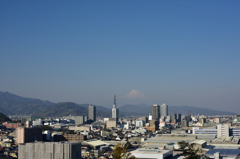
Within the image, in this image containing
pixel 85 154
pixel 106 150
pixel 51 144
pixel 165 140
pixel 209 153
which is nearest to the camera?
pixel 51 144

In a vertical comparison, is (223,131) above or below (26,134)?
below

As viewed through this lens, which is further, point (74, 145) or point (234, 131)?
point (234, 131)

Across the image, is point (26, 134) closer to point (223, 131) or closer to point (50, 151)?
point (50, 151)

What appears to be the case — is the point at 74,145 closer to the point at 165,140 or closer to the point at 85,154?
the point at 85,154

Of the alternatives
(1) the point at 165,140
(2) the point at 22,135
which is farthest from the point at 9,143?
(1) the point at 165,140

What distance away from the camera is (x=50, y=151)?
36719 millimetres

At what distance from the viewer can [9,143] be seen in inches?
2472

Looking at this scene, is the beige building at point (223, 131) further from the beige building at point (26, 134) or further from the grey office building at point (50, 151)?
the grey office building at point (50, 151)

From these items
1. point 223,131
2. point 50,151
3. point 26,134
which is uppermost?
point 26,134

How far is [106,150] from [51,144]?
2150 cm

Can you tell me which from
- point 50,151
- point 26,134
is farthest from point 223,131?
point 50,151

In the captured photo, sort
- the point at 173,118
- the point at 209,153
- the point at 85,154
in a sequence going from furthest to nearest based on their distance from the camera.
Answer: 1. the point at 173,118
2. the point at 85,154
3. the point at 209,153

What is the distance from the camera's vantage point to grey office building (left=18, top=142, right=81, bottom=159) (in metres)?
36.3

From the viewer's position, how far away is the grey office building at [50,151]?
119 feet
